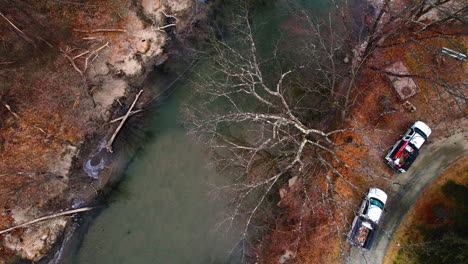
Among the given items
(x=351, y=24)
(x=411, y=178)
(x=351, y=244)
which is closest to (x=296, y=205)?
(x=351, y=244)

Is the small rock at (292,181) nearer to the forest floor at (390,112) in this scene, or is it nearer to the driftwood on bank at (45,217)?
the forest floor at (390,112)

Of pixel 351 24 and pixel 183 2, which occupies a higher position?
pixel 351 24

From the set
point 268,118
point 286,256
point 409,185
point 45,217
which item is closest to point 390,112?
point 409,185

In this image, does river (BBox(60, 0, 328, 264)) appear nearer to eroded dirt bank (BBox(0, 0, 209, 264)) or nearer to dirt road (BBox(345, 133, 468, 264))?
eroded dirt bank (BBox(0, 0, 209, 264))

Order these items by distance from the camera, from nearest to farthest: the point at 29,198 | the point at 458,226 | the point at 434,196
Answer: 1. the point at 458,226
2. the point at 434,196
3. the point at 29,198

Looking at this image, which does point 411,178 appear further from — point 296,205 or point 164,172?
point 164,172

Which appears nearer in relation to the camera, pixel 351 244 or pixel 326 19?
pixel 351 244

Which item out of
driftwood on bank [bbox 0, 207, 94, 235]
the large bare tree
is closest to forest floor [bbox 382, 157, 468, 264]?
the large bare tree

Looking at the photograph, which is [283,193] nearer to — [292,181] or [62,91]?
[292,181]
